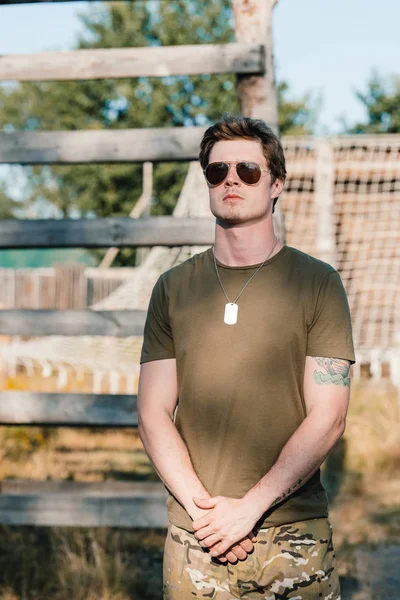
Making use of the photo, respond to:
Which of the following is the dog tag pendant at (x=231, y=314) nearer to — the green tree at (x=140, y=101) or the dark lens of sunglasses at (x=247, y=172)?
the dark lens of sunglasses at (x=247, y=172)

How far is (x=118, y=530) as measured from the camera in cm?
482

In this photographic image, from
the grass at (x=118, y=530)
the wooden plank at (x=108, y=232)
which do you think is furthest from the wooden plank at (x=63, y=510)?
the wooden plank at (x=108, y=232)

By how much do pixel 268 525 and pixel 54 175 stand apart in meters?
38.9

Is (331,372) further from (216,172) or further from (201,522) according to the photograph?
(216,172)

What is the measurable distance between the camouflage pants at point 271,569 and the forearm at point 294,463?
13 cm

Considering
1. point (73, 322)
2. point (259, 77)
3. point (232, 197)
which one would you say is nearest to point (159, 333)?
point (232, 197)

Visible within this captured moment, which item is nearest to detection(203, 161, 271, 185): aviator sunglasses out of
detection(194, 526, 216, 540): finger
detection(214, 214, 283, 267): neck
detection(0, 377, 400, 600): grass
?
detection(214, 214, 283, 267): neck

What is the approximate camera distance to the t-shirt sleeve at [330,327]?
208 cm

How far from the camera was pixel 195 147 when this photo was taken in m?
3.60

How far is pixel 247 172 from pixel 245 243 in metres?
0.19

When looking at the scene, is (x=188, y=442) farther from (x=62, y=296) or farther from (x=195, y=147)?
(x=62, y=296)

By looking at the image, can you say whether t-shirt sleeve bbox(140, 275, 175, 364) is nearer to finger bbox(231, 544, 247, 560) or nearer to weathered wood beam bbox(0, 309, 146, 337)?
finger bbox(231, 544, 247, 560)

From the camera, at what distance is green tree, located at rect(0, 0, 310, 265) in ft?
93.0

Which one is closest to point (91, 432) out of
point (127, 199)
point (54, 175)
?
point (127, 199)
